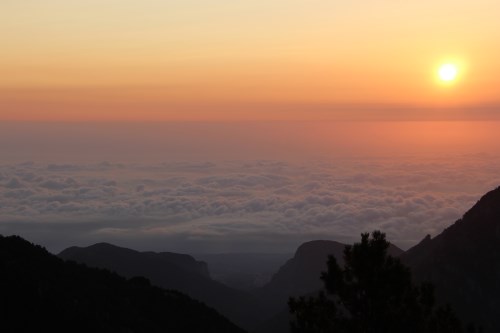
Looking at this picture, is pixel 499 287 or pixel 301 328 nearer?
pixel 301 328

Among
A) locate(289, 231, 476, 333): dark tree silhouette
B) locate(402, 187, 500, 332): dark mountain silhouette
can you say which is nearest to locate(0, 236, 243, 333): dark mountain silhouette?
locate(289, 231, 476, 333): dark tree silhouette

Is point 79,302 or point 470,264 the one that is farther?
point 470,264

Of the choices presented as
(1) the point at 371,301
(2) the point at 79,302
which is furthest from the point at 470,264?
(1) the point at 371,301

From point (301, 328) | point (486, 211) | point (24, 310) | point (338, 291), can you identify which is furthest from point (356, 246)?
point (486, 211)

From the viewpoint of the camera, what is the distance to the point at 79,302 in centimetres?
9950

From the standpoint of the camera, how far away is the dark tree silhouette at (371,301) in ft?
121

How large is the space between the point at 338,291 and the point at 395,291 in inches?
121

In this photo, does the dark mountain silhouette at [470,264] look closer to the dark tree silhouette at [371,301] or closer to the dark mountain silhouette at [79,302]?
the dark mountain silhouette at [79,302]

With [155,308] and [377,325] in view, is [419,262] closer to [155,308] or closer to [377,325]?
[155,308]

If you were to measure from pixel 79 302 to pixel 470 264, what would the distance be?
11596cm

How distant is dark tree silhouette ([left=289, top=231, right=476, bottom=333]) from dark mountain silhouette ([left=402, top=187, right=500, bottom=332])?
13153 centimetres

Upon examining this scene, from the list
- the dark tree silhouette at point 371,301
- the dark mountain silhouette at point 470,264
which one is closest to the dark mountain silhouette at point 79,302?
the dark tree silhouette at point 371,301

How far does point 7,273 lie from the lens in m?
97.2

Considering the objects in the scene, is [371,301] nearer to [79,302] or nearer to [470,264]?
[79,302]
